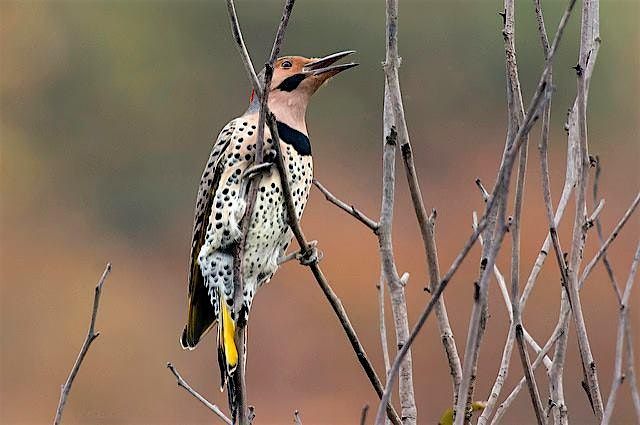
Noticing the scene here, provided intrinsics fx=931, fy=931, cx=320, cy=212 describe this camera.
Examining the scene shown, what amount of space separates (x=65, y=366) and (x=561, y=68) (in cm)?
334

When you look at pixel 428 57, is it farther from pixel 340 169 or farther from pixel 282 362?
pixel 282 362

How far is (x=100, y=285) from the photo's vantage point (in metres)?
1.11

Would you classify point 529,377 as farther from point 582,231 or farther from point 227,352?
point 227,352

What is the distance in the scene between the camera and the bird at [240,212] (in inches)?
67.7

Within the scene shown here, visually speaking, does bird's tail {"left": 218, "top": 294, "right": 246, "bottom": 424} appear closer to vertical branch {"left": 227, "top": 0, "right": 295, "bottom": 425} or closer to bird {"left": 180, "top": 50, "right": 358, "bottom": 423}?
bird {"left": 180, "top": 50, "right": 358, "bottom": 423}

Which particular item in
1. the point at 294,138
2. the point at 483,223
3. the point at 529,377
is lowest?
the point at 529,377

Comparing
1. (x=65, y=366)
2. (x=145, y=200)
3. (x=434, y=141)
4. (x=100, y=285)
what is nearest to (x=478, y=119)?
(x=434, y=141)

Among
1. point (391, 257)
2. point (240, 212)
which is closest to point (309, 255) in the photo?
point (240, 212)

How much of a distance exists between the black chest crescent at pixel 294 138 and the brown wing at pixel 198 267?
0.10 metres

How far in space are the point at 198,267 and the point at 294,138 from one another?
32cm

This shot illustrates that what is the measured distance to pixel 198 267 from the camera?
72.4 inches

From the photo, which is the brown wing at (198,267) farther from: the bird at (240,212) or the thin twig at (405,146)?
the thin twig at (405,146)

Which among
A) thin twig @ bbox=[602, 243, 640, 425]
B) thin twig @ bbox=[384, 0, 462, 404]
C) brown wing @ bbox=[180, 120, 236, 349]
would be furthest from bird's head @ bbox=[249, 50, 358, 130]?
thin twig @ bbox=[602, 243, 640, 425]

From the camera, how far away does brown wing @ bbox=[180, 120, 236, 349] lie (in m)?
1.82
